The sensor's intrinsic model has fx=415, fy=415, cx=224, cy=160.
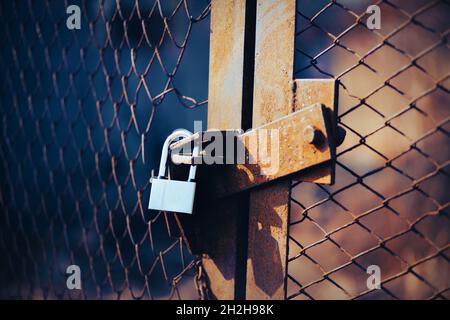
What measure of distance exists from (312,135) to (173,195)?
276 millimetres

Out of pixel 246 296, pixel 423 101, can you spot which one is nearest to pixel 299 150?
pixel 246 296

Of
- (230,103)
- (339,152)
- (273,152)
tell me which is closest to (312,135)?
(273,152)

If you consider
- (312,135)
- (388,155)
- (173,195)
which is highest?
(312,135)

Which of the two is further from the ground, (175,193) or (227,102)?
(227,102)

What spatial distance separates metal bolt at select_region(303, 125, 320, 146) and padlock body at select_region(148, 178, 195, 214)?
222 mm

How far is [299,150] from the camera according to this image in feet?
2.34

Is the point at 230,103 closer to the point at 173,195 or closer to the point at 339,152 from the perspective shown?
the point at 173,195

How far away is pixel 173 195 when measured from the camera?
0.77 metres

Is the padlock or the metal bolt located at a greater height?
the metal bolt

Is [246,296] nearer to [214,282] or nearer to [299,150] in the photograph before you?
[214,282]

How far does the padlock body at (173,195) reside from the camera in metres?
0.76

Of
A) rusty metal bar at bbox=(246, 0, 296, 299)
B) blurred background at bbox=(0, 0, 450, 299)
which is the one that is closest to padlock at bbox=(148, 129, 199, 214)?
rusty metal bar at bbox=(246, 0, 296, 299)

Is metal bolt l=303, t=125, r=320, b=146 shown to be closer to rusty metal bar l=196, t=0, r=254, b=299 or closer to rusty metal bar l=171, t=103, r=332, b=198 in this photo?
rusty metal bar l=171, t=103, r=332, b=198

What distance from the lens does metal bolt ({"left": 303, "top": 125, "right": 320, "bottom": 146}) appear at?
0.69m
